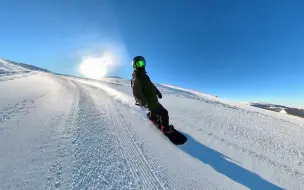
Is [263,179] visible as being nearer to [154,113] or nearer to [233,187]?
[233,187]

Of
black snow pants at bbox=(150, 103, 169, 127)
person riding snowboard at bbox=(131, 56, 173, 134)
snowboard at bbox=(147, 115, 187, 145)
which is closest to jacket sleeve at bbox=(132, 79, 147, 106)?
person riding snowboard at bbox=(131, 56, 173, 134)

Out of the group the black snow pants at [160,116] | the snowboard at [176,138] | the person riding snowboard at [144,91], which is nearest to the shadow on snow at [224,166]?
the snowboard at [176,138]

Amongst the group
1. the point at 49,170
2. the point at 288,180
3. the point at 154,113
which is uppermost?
the point at 154,113

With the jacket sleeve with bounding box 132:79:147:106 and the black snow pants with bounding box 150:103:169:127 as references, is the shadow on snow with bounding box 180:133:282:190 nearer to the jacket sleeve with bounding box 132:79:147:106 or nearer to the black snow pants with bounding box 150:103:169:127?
the black snow pants with bounding box 150:103:169:127

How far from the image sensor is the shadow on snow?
443 centimetres

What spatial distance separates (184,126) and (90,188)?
196 inches

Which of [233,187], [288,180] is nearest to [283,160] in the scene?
[288,180]

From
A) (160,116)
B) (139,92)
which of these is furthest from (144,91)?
(160,116)

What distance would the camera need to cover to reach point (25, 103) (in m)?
9.66

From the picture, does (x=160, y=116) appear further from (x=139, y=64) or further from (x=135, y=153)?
(x=135, y=153)

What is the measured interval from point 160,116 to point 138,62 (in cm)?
213

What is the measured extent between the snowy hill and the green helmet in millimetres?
2050

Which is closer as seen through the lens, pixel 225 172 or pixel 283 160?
pixel 225 172

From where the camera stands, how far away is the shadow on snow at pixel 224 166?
14.5ft
